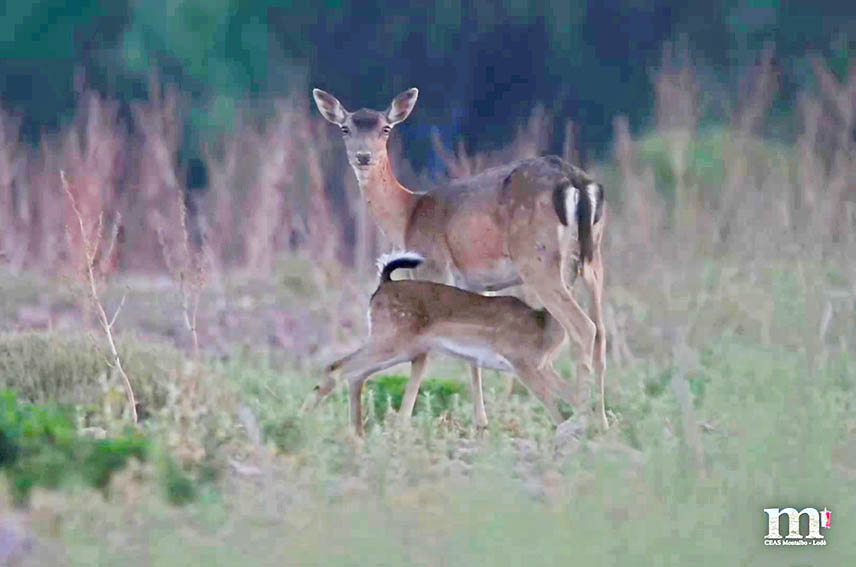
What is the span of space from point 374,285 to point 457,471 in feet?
21.5

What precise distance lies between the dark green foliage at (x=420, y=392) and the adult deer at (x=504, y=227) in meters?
0.59

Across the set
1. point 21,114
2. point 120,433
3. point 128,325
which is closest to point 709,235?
point 128,325

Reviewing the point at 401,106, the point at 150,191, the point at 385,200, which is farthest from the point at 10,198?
the point at 385,200

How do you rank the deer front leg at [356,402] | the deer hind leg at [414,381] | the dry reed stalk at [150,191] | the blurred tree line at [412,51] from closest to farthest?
the deer front leg at [356,402], the deer hind leg at [414,381], the dry reed stalk at [150,191], the blurred tree line at [412,51]

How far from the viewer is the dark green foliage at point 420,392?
9.62 metres

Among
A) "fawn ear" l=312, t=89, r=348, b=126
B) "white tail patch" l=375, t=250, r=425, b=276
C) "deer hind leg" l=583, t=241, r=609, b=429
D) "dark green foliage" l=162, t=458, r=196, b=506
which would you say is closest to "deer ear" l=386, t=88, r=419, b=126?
"fawn ear" l=312, t=89, r=348, b=126

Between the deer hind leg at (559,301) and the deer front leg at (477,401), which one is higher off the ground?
the deer hind leg at (559,301)

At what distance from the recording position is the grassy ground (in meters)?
5.90

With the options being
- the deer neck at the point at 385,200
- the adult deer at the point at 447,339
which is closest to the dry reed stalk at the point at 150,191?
the deer neck at the point at 385,200

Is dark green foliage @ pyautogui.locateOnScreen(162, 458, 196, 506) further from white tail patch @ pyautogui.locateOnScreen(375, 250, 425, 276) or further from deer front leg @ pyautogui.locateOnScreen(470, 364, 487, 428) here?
white tail patch @ pyautogui.locateOnScreen(375, 250, 425, 276)

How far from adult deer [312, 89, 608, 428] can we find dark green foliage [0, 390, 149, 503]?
2.32 m

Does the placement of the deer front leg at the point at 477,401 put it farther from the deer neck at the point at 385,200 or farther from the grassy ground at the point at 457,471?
the deer neck at the point at 385,200

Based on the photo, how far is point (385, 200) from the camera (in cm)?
1023

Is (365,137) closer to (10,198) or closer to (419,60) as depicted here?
(10,198)
